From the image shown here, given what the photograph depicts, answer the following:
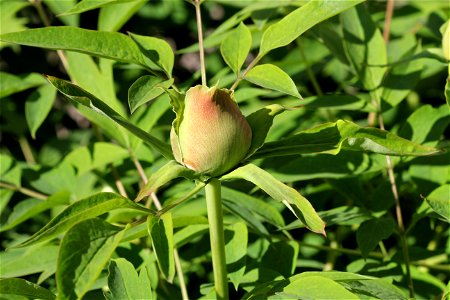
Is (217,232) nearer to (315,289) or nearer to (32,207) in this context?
(315,289)

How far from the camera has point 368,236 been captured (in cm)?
101

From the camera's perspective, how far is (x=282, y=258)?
103 centimetres

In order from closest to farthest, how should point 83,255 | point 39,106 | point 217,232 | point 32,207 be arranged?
1. point 83,255
2. point 217,232
3. point 32,207
4. point 39,106

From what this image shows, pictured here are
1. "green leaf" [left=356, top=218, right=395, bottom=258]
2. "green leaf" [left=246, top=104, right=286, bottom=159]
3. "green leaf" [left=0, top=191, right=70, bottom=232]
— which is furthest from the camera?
"green leaf" [left=0, top=191, right=70, bottom=232]

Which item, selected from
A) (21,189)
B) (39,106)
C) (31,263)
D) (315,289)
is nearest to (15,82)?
(39,106)

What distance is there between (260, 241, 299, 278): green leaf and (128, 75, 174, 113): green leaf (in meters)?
0.31

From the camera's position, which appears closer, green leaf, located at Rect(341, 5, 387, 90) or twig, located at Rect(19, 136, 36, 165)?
green leaf, located at Rect(341, 5, 387, 90)

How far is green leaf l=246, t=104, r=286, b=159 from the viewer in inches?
30.2

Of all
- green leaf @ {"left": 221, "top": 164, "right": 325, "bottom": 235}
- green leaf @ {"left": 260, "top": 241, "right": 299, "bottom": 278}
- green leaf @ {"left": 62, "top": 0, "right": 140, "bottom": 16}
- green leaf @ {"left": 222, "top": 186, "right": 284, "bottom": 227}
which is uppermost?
green leaf @ {"left": 62, "top": 0, "right": 140, "bottom": 16}

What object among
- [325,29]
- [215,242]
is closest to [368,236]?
[215,242]

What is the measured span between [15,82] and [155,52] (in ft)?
1.67

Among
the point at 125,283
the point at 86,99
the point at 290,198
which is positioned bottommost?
the point at 125,283

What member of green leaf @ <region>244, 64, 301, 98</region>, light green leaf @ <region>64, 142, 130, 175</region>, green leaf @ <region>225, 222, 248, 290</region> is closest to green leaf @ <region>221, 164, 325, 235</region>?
green leaf @ <region>244, 64, 301, 98</region>

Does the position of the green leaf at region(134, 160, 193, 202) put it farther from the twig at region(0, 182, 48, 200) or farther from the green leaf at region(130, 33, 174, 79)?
the twig at region(0, 182, 48, 200)
